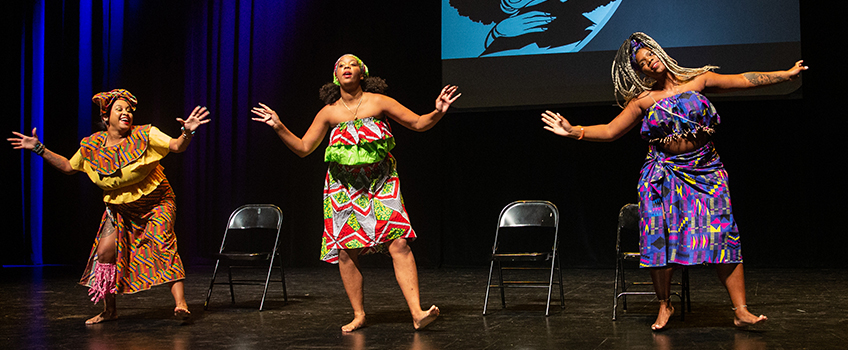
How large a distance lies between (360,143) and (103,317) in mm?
1758

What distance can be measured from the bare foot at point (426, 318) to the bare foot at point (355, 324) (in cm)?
30

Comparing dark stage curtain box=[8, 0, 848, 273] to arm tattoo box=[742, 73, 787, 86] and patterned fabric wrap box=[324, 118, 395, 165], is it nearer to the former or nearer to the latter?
arm tattoo box=[742, 73, 787, 86]

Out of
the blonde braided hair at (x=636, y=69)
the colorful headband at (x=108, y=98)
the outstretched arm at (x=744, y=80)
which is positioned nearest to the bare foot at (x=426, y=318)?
the blonde braided hair at (x=636, y=69)

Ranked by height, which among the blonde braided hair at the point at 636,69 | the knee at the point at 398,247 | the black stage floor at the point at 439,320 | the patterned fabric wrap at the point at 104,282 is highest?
the blonde braided hair at the point at 636,69

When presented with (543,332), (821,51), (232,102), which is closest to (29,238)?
(232,102)

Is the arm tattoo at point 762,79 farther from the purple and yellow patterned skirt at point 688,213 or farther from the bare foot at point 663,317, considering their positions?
the bare foot at point 663,317

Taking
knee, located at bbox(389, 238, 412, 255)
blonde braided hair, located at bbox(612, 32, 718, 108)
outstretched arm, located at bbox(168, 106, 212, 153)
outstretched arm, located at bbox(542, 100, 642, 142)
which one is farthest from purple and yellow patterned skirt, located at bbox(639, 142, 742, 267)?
outstretched arm, located at bbox(168, 106, 212, 153)

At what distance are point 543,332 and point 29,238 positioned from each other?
6896mm

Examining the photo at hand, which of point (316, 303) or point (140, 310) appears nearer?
point (140, 310)

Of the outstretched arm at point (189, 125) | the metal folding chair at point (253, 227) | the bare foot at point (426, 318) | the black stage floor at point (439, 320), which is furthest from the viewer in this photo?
the metal folding chair at point (253, 227)

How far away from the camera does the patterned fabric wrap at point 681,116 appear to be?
2.94 m

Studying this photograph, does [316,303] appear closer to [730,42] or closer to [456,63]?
[456,63]

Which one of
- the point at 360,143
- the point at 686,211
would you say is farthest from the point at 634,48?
the point at 360,143

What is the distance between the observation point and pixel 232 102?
7.38 meters
